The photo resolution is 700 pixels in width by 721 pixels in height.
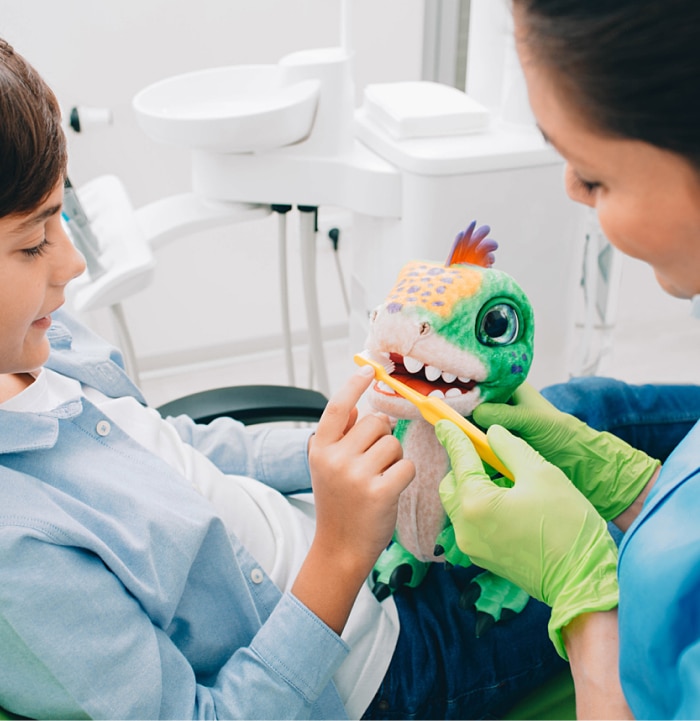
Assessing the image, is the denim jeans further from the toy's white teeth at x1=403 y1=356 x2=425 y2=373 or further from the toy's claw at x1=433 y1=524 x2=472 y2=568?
the toy's white teeth at x1=403 y1=356 x2=425 y2=373

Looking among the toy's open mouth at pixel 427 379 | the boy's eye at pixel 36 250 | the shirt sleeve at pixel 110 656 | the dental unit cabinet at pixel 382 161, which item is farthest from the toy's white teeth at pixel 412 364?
the dental unit cabinet at pixel 382 161

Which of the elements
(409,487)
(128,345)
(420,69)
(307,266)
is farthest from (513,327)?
(420,69)

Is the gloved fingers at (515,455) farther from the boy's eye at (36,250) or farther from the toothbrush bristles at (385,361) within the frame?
the boy's eye at (36,250)

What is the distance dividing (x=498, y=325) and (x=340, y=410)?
0.19 m

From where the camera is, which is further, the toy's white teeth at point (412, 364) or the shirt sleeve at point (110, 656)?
the toy's white teeth at point (412, 364)

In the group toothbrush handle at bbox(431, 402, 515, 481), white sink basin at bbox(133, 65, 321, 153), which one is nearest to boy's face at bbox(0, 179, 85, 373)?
toothbrush handle at bbox(431, 402, 515, 481)

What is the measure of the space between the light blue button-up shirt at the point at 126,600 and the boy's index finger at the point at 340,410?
14cm

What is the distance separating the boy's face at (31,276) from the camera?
0.66 metres

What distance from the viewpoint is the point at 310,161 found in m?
1.29

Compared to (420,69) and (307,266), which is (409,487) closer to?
(307,266)

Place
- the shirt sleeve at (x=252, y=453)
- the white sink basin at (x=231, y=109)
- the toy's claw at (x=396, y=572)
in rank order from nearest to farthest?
the toy's claw at (x=396, y=572) < the shirt sleeve at (x=252, y=453) < the white sink basin at (x=231, y=109)

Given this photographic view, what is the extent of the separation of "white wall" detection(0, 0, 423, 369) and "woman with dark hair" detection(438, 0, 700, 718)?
4.93 feet

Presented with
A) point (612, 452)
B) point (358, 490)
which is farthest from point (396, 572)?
point (612, 452)

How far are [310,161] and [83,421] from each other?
66 centimetres
